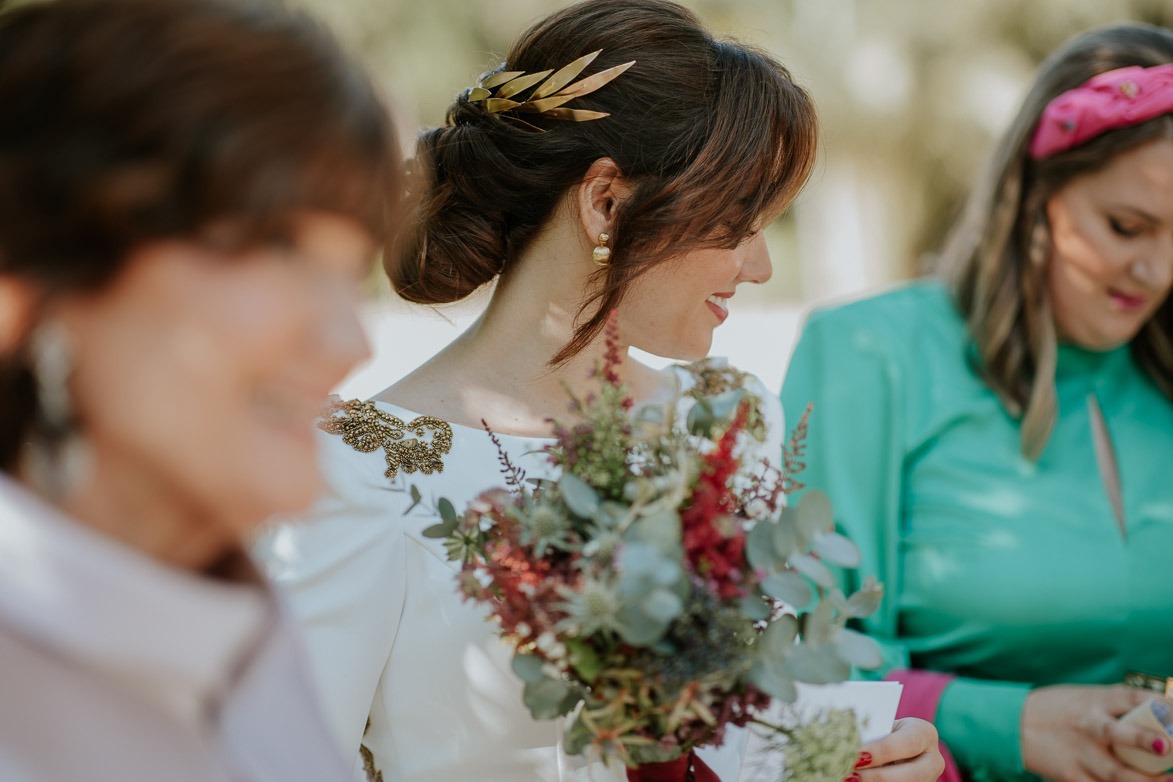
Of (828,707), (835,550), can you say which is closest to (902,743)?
(828,707)

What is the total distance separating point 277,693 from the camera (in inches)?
39.6

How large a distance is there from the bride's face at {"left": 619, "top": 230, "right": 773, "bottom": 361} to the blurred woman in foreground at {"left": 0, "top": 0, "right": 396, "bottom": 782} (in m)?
1.01

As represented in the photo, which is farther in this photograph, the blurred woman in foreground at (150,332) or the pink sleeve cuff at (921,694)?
the pink sleeve cuff at (921,694)

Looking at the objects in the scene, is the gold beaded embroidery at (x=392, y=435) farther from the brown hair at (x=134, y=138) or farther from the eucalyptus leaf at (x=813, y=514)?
the brown hair at (x=134, y=138)

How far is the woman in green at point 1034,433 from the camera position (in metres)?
2.36

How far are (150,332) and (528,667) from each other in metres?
0.62

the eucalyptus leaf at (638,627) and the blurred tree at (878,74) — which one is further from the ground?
the eucalyptus leaf at (638,627)

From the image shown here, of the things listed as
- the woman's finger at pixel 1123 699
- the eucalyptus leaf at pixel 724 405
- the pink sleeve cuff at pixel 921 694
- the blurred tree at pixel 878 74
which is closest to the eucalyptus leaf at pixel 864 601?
the eucalyptus leaf at pixel 724 405

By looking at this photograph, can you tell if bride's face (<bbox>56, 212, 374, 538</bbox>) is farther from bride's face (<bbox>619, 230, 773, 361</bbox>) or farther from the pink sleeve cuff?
the pink sleeve cuff

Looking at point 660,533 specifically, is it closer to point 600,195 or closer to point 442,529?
point 442,529

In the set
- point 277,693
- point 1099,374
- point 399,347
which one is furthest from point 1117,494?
point 399,347

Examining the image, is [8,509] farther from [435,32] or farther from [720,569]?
[435,32]

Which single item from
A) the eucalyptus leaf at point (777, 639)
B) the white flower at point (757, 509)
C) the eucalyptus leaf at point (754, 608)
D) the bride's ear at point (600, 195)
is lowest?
the eucalyptus leaf at point (777, 639)

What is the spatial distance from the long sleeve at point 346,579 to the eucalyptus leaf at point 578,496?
1.74 feet
